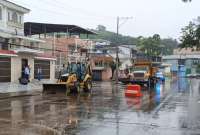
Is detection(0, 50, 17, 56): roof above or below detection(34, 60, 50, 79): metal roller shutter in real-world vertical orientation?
above

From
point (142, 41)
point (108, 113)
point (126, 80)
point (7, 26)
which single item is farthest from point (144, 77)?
point (142, 41)

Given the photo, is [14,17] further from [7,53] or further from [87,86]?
[87,86]

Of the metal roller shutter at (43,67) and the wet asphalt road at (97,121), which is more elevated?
the metal roller shutter at (43,67)

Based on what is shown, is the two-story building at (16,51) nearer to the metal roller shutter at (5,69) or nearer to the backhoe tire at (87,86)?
the metal roller shutter at (5,69)

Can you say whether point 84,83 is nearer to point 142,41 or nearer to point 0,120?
point 0,120

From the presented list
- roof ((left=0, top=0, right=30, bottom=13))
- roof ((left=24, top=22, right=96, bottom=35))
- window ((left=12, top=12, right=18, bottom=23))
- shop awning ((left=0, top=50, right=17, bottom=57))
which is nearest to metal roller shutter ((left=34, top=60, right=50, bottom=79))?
window ((left=12, top=12, right=18, bottom=23))

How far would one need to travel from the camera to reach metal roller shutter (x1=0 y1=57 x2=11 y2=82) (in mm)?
39188

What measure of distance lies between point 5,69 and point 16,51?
2571mm

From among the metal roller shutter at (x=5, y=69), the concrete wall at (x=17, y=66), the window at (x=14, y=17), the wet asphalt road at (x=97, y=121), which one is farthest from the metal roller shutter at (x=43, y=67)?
the wet asphalt road at (x=97, y=121)

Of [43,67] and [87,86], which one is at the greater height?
[43,67]

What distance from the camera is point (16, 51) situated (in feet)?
136

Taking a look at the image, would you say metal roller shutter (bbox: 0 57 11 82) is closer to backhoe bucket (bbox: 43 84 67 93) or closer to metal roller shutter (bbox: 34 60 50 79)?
metal roller shutter (bbox: 34 60 50 79)

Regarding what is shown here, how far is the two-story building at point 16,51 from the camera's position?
40062 millimetres

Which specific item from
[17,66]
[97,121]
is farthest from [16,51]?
[97,121]
